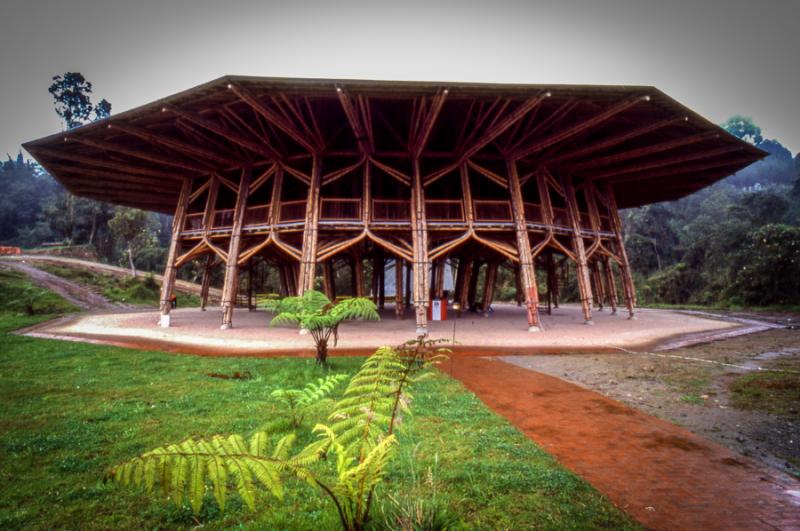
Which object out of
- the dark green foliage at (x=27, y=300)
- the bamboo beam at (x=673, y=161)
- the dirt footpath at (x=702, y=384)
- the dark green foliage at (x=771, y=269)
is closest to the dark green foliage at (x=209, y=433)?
the dirt footpath at (x=702, y=384)

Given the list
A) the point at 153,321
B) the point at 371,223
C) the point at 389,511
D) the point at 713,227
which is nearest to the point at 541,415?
the point at 389,511

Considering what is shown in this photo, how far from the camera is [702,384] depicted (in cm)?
684

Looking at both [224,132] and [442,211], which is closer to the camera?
[224,132]

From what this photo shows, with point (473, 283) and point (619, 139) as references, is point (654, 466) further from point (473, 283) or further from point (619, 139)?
point (473, 283)

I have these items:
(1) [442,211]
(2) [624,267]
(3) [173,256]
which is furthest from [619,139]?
(3) [173,256]

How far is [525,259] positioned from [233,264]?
1311 cm

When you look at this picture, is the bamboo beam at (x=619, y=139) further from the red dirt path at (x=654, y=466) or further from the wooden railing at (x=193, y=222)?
the wooden railing at (x=193, y=222)

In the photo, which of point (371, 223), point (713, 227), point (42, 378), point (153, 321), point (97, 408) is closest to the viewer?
point (97, 408)

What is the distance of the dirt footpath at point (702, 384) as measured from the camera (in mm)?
4367

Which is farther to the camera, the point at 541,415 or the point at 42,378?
the point at 42,378

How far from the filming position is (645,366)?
28.3 feet

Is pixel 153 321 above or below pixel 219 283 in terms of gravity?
below

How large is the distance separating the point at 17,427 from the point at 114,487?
2.48 metres

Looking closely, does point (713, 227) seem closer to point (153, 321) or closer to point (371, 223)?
point (371, 223)
